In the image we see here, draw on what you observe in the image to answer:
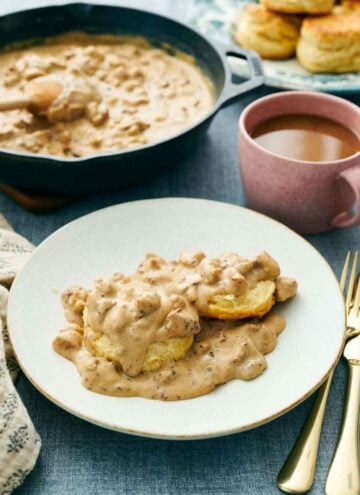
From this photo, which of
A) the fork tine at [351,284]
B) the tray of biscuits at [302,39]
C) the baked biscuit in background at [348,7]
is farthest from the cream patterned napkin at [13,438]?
the baked biscuit in background at [348,7]

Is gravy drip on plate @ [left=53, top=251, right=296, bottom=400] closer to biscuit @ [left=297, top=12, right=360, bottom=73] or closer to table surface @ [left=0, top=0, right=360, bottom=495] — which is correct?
table surface @ [left=0, top=0, right=360, bottom=495]

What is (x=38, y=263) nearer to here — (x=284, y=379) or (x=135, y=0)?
(x=284, y=379)

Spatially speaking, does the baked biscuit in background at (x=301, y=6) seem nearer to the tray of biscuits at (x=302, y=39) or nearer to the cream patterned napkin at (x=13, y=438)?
the tray of biscuits at (x=302, y=39)

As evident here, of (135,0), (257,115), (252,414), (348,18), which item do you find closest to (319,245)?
(257,115)

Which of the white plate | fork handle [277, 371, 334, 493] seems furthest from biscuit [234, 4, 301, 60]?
fork handle [277, 371, 334, 493]

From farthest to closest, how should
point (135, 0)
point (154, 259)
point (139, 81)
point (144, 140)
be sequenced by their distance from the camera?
point (135, 0) → point (139, 81) → point (144, 140) → point (154, 259)

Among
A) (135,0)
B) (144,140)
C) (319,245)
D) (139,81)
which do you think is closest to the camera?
(319,245)

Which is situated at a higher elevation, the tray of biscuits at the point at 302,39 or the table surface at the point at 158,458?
the tray of biscuits at the point at 302,39
